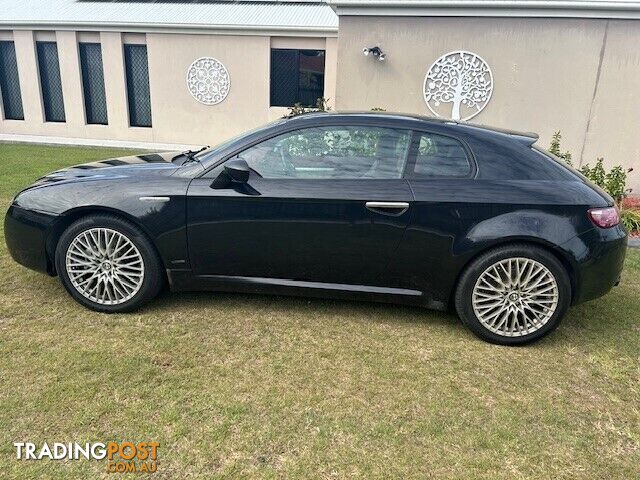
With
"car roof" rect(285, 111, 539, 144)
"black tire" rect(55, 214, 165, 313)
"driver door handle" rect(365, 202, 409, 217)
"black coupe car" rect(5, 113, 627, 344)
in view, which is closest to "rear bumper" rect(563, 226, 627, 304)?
"black coupe car" rect(5, 113, 627, 344)

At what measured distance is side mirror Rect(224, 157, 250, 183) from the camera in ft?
10.4

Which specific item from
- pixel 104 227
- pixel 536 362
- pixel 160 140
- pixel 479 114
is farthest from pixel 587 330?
pixel 160 140

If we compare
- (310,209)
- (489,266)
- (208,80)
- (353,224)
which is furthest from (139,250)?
(208,80)

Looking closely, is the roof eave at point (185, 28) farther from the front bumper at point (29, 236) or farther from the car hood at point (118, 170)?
the front bumper at point (29, 236)

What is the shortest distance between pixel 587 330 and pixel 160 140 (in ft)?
40.1

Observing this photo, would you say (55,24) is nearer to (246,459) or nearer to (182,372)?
(182,372)

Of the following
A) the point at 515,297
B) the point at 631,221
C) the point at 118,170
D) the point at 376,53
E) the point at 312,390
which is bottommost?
the point at 312,390

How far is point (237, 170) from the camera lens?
10.4 feet

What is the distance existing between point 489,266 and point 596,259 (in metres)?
0.69

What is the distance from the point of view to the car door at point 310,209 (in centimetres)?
322

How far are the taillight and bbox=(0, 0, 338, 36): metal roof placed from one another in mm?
9904

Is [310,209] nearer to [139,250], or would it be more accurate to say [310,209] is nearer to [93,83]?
[139,250]

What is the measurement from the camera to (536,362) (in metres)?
3.13

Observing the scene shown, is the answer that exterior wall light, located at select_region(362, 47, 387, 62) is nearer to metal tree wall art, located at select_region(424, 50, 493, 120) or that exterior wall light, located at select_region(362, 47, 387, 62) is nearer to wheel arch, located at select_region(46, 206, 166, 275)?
metal tree wall art, located at select_region(424, 50, 493, 120)
